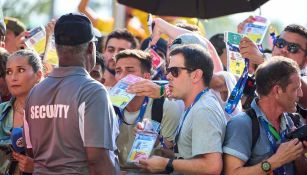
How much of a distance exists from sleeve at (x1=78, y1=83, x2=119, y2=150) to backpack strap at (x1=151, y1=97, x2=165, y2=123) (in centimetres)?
124

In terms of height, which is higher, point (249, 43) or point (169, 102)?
point (249, 43)

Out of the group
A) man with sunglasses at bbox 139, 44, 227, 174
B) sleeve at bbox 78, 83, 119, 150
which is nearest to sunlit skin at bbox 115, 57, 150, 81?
man with sunglasses at bbox 139, 44, 227, 174

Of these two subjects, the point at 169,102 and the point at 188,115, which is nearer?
the point at 188,115

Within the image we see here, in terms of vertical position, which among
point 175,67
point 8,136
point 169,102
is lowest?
point 8,136

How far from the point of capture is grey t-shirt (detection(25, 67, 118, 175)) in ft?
16.3

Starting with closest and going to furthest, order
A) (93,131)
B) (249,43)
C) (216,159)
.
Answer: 1. (93,131)
2. (216,159)
3. (249,43)

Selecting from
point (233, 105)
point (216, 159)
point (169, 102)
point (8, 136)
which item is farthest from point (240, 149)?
point (8, 136)

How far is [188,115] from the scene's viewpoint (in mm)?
5578

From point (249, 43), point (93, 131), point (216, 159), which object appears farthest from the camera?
point (249, 43)

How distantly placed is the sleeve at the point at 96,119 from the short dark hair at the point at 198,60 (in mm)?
919

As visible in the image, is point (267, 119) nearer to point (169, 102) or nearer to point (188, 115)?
point (188, 115)

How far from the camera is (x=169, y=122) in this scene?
20.3 ft

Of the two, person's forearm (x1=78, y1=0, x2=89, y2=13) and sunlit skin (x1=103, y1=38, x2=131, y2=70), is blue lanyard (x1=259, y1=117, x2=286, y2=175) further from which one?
person's forearm (x1=78, y1=0, x2=89, y2=13)

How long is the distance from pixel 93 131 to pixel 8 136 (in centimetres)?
168
